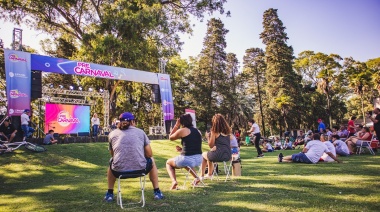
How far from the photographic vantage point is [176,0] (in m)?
24.7

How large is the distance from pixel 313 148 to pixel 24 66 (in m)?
13.4

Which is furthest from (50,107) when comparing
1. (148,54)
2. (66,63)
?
(148,54)

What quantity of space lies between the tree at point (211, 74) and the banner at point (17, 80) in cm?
2433

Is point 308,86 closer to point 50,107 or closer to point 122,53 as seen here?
point 122,53

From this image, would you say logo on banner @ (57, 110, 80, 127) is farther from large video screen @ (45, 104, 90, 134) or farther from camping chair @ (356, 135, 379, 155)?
camping chair @ (356, 135, 379, 155)

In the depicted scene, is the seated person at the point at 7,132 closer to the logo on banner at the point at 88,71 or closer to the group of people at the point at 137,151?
the logo on banner at the point at 88,71

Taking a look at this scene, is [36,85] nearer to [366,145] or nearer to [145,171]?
[145,171]

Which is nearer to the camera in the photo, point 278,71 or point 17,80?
point 17,80

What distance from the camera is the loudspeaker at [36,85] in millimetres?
14602

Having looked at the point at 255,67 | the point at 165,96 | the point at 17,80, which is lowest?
the point at 165,96

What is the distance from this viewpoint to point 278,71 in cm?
3728

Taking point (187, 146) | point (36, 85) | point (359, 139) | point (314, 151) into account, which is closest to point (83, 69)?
point (36, 85)

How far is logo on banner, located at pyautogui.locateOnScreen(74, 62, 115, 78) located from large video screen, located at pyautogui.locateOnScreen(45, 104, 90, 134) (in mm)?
3417

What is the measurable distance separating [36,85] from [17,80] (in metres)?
1.03
